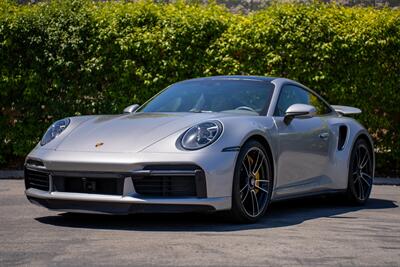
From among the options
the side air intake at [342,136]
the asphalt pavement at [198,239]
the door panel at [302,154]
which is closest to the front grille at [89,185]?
the asphalt pavement at [198,239]

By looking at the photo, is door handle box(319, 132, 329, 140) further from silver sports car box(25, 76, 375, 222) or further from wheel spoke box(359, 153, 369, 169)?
wheel spoke box(359, 153, 369, 169)

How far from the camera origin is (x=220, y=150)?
7.87 meters

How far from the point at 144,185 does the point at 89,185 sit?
0.46 m

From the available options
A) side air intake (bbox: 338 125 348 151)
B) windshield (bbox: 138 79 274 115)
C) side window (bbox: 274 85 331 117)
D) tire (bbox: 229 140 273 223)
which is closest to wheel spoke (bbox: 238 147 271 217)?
tire (bbox: 229 140 273 223)

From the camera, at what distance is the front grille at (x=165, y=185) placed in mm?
7754

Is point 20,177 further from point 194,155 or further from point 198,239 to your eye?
point 198,239

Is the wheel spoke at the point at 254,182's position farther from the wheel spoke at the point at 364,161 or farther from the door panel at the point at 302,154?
the wheel spoke at the point at 364,161

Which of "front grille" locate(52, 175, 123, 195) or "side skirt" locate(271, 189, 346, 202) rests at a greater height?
"front grille" locate(52, 175, 123, 195)

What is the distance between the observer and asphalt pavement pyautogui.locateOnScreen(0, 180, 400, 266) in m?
6.35

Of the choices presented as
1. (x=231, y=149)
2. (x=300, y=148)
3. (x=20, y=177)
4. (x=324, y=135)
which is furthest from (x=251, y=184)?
(x=20, y=177)

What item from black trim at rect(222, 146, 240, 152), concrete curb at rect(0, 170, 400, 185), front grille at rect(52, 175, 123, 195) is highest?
black trim at rect(222, 146, 240, 152)

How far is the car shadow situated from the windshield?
39.9 inches

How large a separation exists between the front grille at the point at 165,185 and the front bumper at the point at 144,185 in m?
0.02

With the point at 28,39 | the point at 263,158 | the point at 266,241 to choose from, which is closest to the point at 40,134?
the point at 28,39
